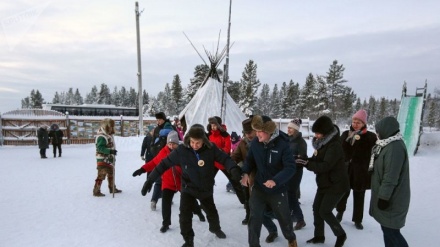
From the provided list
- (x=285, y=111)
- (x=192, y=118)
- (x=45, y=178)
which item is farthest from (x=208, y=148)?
(x=285, y=111)

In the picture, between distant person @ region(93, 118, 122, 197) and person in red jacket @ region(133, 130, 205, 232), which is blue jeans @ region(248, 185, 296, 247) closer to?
person in red jacket @ region(133, 130, 205, 232)

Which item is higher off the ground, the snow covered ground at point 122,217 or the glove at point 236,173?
the glove at point 236,173

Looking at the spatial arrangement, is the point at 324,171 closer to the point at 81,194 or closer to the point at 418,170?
the point at 81,194

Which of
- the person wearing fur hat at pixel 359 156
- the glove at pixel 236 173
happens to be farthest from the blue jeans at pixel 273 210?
the person wearing fur hat at pixel 359 156

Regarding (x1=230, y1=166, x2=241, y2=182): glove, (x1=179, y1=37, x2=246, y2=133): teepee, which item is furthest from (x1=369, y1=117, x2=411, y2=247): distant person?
(x1=179, y1=37, x2=246, y2=133): teepee

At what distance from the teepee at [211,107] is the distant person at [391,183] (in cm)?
1119

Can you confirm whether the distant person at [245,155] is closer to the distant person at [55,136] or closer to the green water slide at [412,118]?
the green water slide at [412,118]

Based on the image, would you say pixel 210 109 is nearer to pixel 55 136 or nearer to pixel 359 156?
pixel 55 136

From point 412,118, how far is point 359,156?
29.1 feet

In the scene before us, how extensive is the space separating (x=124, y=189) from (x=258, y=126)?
16.3 ft

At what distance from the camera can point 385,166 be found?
2967mm

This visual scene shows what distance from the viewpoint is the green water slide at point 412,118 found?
33.7 feet

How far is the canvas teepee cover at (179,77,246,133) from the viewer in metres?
14.4

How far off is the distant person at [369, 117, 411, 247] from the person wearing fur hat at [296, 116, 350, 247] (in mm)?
469
